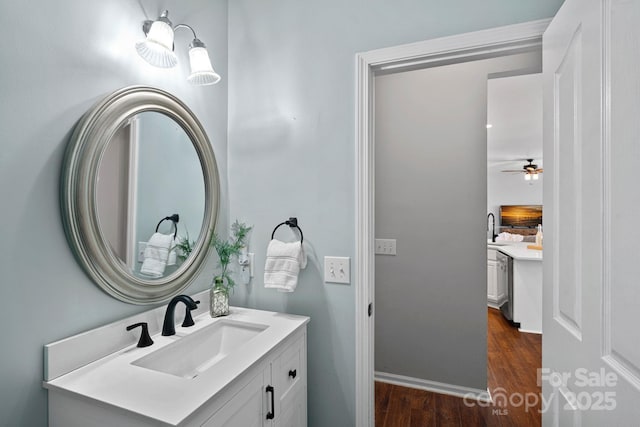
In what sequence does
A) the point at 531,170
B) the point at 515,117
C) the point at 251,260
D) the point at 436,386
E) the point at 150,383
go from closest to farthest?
the point at 150,383, the point at 251,260, the point at 436,386, the point at 515,117, the point at 531,170

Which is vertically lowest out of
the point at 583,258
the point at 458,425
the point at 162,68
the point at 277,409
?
the point at 458,425

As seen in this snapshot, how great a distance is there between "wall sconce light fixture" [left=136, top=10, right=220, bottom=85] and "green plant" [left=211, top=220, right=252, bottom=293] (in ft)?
2.33

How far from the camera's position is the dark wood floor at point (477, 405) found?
1971mm

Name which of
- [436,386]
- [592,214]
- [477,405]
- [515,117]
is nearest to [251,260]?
[592,214]

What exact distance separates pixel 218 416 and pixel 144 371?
10.9 inches

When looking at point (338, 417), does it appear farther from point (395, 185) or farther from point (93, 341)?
point (395, 185)

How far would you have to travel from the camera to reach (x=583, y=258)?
2.68 feet

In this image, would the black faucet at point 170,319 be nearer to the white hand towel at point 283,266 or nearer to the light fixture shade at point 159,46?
the white hand towel at point 283,266

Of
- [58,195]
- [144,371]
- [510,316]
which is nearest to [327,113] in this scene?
[58,195]

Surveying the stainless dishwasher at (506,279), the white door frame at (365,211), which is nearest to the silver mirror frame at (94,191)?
the white door frame at (365,211)

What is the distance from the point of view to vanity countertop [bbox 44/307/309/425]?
0.77m

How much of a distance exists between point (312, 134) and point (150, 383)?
113 centimetres

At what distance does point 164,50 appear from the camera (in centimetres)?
114

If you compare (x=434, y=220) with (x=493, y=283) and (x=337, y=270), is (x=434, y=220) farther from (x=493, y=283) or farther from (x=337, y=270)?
(x=493, y=283)
